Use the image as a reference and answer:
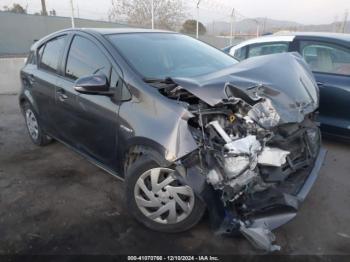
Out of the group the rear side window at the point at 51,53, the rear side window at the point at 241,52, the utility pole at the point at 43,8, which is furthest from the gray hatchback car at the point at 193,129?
the utility pole at the point at 43,8

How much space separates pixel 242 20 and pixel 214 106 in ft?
63.1

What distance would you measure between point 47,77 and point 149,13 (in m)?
22.3

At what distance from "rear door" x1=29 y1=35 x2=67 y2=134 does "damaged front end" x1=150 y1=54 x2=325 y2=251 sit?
181cm

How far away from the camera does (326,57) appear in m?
4.44

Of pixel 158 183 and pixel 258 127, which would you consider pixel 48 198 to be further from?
pixel 258 127

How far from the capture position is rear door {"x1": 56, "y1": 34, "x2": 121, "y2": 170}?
3.05 metres

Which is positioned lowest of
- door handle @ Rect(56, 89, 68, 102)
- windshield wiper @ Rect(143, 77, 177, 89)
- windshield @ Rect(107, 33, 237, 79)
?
door handle @ Rect(56, 89, 68, 102)

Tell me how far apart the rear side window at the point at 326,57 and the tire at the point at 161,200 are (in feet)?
9.43

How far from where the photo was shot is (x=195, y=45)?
3.87 meters

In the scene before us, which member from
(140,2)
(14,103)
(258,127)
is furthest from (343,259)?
(140,2)

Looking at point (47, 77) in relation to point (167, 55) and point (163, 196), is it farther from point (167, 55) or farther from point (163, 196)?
point (163, 196)

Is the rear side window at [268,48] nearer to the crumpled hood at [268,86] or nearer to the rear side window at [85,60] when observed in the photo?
the crumpled hood at [268,86]

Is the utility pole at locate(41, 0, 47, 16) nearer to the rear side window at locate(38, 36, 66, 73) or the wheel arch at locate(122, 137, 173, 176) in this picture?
the rear side window at locate(38, 36, 66, 73)

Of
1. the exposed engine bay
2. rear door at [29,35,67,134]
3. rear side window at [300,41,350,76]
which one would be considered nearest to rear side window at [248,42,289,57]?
rear side window at [300,41,350,76]
